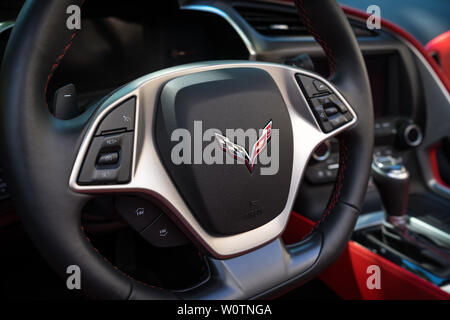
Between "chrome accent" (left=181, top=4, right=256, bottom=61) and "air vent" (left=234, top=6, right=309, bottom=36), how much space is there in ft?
0.24

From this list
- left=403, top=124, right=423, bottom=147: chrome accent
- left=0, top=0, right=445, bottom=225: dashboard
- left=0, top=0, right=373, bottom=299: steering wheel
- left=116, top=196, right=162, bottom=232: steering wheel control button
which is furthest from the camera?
left=403, top=124, right=423, bottom=147: chrome accent

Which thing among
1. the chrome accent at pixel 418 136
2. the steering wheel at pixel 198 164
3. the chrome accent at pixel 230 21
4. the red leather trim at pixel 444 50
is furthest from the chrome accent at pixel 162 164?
the red leather trim at pixel 444 50

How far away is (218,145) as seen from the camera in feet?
2.09

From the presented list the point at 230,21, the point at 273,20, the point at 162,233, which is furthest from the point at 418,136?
the point at 162,233

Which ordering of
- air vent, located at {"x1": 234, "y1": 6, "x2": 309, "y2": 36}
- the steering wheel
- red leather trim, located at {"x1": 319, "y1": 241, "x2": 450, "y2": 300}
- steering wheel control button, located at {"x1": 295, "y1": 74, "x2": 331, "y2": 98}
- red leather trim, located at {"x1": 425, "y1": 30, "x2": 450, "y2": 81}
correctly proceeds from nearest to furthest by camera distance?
the steering wheel → steering wheel control button, located at {"x1": 295, "y1": 74, "x2": 331, "y2": 98} → red leather trim, located at {"x1": 319, "y1": 241, "x2": 450, "y2": 300} → air vent, located at {"x1": 234, "y1": 6, "x2": 309, "y2": 36} → red leather trim, located at {"x1": 425, "y1": 30, "x2": 450, "y2": 81}

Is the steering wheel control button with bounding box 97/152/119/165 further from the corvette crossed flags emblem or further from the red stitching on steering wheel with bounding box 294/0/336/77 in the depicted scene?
the red stitching on steering wheel with bounding box 294/0/336/77

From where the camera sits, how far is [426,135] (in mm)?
1576

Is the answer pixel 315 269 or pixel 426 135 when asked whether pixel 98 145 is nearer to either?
pixel 315 269

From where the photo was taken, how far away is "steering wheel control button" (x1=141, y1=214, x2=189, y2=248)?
65cm

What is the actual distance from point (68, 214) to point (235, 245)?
274 mm

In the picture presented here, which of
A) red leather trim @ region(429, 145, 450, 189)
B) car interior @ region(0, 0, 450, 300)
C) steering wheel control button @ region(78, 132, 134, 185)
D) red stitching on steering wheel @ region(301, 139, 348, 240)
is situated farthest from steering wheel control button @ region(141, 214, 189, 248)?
red leather trim @ region(429, 145, 450, 189)

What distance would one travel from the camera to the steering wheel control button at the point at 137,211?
2.08ft

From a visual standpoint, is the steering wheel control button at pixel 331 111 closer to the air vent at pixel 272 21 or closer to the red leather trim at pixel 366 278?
the red leather trim at pixel 366 278
